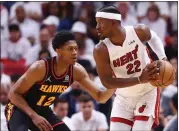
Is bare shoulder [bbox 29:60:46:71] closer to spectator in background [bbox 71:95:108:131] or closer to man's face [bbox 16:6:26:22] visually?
spectator in background [bbox 71:95:108:131]

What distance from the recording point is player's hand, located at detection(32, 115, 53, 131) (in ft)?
18.7

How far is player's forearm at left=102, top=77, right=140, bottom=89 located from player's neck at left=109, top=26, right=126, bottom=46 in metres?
0.44

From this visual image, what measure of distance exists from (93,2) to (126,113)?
20.8ft

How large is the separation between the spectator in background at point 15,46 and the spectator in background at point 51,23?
0.55 metres

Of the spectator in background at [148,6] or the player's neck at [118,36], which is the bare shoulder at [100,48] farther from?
the spectator in background at [148,6]

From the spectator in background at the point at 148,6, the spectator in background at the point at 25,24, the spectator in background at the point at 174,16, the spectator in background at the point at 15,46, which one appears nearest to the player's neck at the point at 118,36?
the spectator in background at the point at 15,46

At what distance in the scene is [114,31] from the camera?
227 inches

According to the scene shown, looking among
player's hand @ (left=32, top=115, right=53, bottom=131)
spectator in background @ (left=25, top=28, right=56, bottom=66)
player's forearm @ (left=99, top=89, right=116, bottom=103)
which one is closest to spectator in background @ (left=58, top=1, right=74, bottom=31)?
spectator in background @ (left=25, top=28, right=56, bottom=66)

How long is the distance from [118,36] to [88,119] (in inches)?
129

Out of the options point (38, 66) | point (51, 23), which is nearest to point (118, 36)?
point (38, 66)

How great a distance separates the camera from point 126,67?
19.2ft

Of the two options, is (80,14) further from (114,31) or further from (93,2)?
(114,31)

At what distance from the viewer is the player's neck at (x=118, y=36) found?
19.0ft

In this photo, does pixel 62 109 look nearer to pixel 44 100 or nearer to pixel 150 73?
pixel 44 100
